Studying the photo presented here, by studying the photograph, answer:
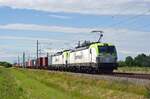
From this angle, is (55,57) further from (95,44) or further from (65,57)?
(95,44)

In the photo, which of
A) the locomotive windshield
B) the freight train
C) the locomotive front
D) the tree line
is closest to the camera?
the locomotive front

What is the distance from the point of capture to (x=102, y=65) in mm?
57281

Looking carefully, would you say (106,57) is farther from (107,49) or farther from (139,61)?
(139,61)

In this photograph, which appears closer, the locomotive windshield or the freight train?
the freight train

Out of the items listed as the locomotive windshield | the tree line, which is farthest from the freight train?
the tree line

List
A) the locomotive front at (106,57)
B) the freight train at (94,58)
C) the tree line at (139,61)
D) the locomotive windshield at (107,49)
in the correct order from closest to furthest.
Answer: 1. the locomotive front at (106,57)
2. the freight train at (94,58)
3. the locomotive windshield at (107,49)
4. the tree line at (139,61)

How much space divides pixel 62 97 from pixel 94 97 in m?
2.59

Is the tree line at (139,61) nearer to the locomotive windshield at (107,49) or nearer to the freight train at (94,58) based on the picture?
the freight train at (94,58)

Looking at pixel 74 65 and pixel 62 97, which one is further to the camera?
pixel 74 65

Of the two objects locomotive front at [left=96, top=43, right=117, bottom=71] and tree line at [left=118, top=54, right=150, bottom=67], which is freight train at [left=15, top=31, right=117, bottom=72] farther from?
tree line at [left=118, top=54, right=150, bottom=67]

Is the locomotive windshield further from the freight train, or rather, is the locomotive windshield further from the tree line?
the tree line

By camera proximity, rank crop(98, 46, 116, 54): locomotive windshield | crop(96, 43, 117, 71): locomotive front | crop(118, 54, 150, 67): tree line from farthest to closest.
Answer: crop(118, 54, 150, 67): tree line
crop(98, 46, 116, 54): locomotive windshield
crop(96, 43, 117, 71): locomotive front

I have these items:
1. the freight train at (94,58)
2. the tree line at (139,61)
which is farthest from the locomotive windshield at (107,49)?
the tree line at (139,61)

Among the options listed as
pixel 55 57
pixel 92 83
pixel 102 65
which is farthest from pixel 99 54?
pixel 55 57
